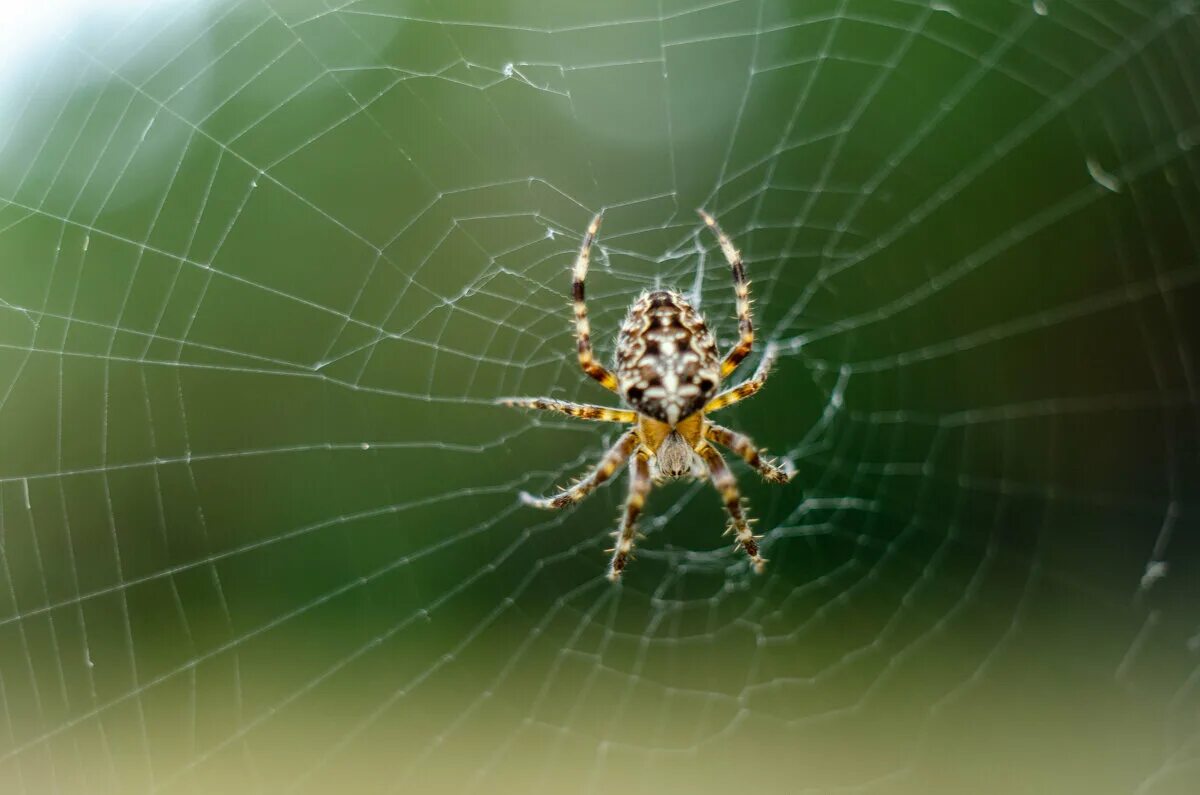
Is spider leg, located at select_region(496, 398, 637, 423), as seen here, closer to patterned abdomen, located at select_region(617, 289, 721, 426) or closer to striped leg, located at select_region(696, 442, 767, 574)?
patterned abdomen, located at select_region(617, 289, 721, 426)

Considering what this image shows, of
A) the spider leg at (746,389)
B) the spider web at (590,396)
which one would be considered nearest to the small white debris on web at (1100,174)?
the spider web at (590,396)

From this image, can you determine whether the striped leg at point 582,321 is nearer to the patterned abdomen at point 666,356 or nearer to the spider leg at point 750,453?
the patterned abdomen at point 666,356

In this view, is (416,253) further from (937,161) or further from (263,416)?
(937,161)

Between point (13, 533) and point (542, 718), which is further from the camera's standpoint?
point (542, 718)

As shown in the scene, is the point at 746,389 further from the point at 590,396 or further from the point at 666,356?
the point at 590,396

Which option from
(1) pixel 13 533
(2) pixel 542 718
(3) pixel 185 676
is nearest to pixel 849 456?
(2) pixel 542 718

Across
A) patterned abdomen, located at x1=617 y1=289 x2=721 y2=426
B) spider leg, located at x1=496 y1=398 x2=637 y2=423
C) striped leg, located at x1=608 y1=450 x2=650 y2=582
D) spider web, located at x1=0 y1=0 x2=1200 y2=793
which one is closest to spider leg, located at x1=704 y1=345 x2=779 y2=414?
patterned abdomen, located at x1=617 y1=289 x2=721 y2=426
